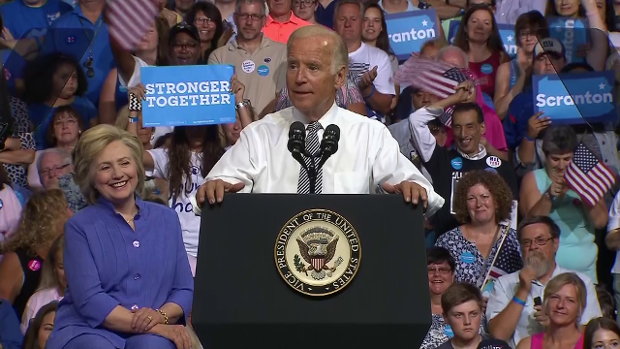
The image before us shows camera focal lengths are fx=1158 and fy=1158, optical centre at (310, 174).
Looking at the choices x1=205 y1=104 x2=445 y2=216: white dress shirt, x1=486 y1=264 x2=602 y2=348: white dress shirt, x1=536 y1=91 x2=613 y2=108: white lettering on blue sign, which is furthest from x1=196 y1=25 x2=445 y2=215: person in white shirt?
x1=536 y1=91 x2=613 y2=108: white lettering on blue sign

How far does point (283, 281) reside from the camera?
3572 millimetres

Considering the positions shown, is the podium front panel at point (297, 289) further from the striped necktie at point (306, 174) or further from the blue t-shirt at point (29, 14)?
the blue t-shirt at point (29, 14)

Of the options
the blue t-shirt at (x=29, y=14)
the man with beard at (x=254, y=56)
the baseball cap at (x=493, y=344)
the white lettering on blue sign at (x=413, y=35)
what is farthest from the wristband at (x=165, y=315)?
the white lettering on blue sign at (x=413, y=35)

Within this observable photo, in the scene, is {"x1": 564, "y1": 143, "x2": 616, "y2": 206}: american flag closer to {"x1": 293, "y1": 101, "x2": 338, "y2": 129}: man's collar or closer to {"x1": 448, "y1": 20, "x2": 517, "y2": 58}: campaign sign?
{"x1": 448, "y1": 20, "x2": 517, "y2": 58}: campaign sign

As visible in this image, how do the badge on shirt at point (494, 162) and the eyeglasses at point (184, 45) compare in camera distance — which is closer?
the badge on shirt at point (494, 162)

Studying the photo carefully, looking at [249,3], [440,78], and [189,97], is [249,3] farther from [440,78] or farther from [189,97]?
[440,78]

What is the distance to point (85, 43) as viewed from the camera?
7.39m

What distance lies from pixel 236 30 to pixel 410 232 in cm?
475

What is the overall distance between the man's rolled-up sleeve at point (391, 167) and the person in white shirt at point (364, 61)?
331cm

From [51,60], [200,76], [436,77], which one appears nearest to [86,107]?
[51,60]

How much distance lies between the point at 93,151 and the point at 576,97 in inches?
149

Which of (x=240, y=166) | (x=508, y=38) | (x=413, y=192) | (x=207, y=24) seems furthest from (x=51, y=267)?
(x=508, y=38)

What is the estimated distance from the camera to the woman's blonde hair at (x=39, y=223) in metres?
6.45

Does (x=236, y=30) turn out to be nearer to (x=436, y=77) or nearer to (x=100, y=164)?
(x=436, y=77)
